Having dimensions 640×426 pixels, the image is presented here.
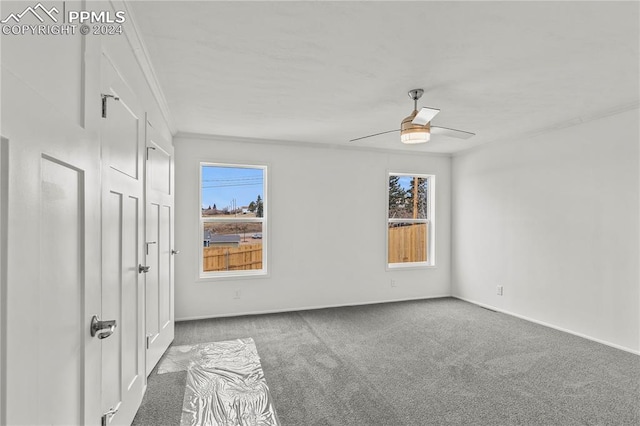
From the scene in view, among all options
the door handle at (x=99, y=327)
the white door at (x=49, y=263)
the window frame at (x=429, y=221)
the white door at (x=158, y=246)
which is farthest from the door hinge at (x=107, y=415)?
the window frame at (x=429, y=221)

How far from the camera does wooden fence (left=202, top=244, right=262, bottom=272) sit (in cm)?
459

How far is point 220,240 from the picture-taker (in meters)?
4.64

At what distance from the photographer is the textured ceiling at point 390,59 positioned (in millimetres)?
1818

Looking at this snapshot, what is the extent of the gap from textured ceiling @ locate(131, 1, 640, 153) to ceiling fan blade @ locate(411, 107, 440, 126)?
0.97ft

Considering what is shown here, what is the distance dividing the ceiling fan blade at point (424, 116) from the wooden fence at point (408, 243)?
2966mm

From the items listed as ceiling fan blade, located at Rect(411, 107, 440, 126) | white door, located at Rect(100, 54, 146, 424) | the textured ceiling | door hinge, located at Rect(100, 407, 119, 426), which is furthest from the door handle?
ceiling fan blade, located at Rect(411, 107, 440, 126)

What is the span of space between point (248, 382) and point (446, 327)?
2.50 m

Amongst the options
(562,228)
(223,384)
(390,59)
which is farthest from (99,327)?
(562,228)

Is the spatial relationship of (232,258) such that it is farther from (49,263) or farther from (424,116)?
(49,263)

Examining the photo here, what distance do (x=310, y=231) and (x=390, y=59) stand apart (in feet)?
9.77

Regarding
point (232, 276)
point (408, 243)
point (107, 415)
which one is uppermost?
point (408, 243)

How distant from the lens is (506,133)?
4.34 meters

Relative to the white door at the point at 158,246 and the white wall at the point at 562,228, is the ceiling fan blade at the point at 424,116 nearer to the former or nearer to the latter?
the white door at the point at 158,246

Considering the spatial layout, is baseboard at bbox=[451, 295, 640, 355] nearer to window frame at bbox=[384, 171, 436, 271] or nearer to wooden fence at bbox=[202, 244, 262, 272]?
window frame at bbox=[384, 171, 436, 271]
